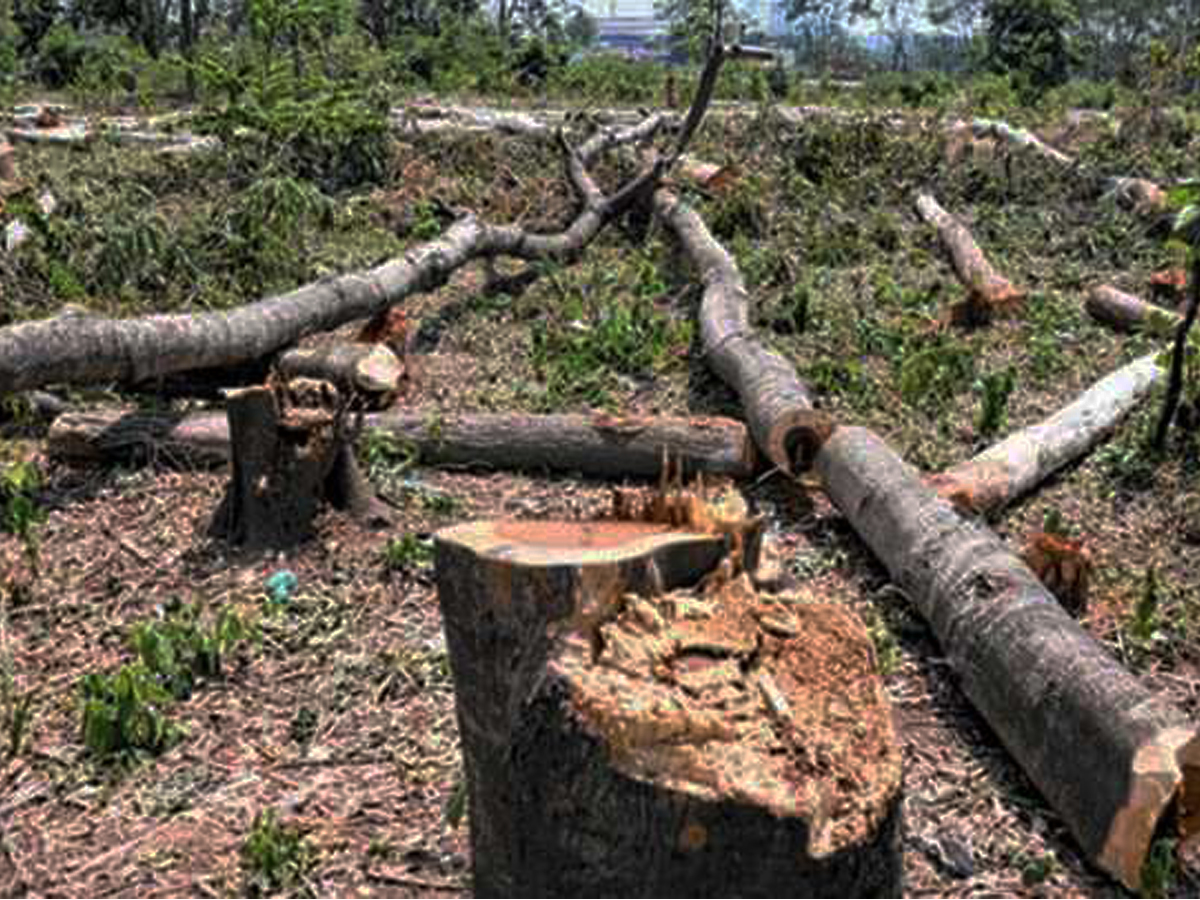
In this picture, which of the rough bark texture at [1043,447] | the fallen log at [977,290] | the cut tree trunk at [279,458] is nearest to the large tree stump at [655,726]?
the cut tree trunk at [279,458]

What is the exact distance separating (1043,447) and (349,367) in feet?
9.83

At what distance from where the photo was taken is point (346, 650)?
3621 millimetres

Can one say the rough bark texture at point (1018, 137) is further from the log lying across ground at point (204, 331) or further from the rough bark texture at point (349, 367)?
the rough bark texture at point (349, 367)

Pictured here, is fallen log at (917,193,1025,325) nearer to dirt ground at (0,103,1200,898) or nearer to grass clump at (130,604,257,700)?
dirt ground at (0,103,1200,898)

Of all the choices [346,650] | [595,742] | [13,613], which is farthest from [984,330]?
[595,742]

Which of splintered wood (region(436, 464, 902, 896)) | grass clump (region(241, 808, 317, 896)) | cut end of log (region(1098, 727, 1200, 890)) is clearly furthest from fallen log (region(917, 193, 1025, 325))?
grass clump (region(241, 808, 317, 896))

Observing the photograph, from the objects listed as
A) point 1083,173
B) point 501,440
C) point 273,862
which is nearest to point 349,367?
point 501,440

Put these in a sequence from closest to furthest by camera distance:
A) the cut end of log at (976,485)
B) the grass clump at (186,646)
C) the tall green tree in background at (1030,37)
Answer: the grass clump at (186,646), the cut end of log at (976,485), the tall green tree in background at (1030,37)

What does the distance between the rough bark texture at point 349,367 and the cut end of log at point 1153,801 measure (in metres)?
3.66

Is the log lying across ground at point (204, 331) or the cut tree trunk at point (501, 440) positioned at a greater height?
the log lying across ground at point (204, 331)

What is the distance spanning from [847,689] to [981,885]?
0.90m

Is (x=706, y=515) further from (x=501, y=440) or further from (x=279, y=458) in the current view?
(x=501, y=440)

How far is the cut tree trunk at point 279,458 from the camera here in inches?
159

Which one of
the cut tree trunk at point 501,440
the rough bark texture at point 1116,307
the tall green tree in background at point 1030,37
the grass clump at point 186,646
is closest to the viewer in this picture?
the grass clump at point 186,646
